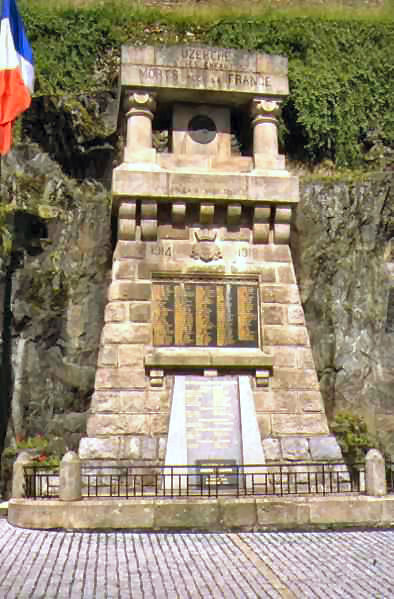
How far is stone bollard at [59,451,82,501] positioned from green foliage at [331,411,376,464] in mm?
7635

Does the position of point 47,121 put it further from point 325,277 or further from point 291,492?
point 291,492

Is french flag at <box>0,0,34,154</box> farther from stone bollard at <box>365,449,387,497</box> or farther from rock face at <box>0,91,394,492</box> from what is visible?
stone bollard at <box>365,449,387,497</box>

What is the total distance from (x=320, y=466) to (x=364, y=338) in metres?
6.63

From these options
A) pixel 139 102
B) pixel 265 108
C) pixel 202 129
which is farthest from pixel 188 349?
pixel 265 108

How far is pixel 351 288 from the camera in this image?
20516mm

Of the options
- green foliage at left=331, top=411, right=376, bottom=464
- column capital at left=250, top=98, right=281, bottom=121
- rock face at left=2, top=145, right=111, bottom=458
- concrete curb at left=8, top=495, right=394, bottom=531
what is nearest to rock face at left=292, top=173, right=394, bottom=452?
green foliage at left=331, top=411, right=376, bottom=464

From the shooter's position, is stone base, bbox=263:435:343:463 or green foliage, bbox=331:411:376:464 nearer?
stone base, bbox=263:435:343:463

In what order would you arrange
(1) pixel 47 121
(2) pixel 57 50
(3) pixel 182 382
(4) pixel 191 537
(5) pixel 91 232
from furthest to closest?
(2) pixel 57 50
(1) pixel 47 121
(5) pixel 91 232
(3) pixel 182 382
(4) pixel 191 537

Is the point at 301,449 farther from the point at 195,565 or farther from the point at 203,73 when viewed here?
the point at 203,73

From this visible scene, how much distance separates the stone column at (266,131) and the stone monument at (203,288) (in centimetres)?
3

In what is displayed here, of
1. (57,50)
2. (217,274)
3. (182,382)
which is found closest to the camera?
(182,382)

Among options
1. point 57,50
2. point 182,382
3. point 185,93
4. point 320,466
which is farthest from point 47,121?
point 320,466

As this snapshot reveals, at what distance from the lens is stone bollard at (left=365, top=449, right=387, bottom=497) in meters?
12.6

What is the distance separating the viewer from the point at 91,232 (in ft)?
65.6
